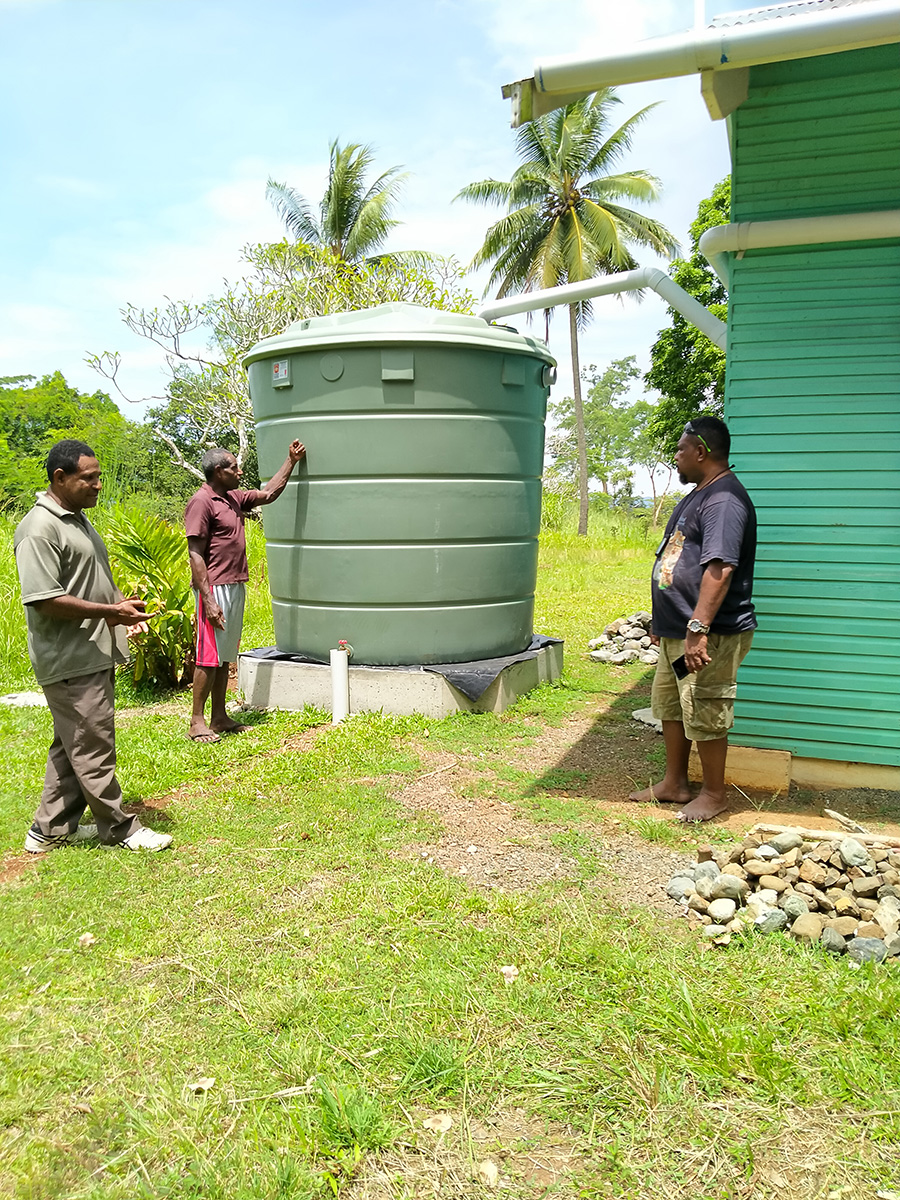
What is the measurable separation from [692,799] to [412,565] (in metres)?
2.22

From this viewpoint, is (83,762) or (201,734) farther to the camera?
(201,734)

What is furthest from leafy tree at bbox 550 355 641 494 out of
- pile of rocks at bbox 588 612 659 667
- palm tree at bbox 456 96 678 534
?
pile of rocks at bbox 588 612 659 667

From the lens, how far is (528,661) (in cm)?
615

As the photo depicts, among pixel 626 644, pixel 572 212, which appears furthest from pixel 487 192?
pixel 626 644

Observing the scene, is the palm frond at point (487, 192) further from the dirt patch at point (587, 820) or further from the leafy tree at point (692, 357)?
the dirt patch at point (587, 820)

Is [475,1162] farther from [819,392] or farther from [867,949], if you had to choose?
[819,392]

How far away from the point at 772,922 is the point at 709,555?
1.47 metres

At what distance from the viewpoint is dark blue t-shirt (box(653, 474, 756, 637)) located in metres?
3.67

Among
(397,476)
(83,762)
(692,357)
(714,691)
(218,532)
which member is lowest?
(83,762)

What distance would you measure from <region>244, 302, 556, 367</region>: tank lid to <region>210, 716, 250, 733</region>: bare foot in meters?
2.36

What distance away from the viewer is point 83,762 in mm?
3475

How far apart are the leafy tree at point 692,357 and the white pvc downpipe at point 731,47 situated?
19.0 metres

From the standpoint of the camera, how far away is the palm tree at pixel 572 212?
24.3 metres

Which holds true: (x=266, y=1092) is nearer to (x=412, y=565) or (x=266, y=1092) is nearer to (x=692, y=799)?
(x=692, y=799)
